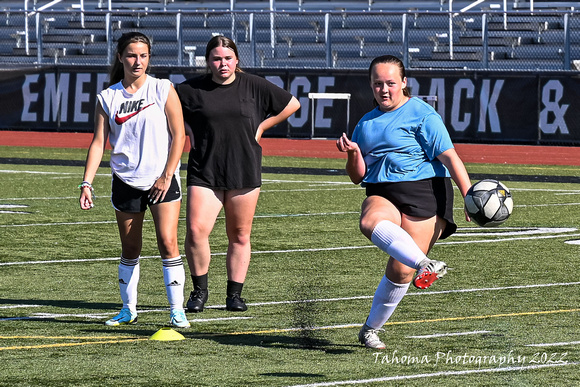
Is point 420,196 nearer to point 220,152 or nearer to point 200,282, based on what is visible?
point 220,152

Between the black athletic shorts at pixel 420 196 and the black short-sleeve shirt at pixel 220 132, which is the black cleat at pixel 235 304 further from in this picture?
the black athletic shorts at pixel 420 196

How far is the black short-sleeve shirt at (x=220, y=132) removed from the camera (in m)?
7.91

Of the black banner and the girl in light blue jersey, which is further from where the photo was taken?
the black banner

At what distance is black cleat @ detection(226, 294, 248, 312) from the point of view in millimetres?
8023

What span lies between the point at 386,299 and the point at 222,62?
2.24 m

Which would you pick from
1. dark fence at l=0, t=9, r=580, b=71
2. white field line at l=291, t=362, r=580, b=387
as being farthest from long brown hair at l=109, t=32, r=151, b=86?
dark fence at l=0, t=9, r=580, b=71

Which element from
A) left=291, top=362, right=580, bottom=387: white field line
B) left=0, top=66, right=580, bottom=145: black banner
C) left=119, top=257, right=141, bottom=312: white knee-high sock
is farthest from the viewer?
left=0, top=66, right=580, bottom=145: black banner

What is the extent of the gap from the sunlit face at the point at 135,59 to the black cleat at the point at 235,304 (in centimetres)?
180

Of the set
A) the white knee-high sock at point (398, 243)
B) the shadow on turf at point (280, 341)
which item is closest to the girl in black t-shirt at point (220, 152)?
the shadow on turf at point (280, 341)

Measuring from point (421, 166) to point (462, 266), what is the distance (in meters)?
3.75

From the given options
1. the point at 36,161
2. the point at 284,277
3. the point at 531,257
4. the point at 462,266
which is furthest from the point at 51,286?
the point at 36,161

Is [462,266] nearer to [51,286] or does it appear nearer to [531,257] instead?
[531,257]

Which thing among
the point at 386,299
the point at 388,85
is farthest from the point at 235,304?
the point at 388,85

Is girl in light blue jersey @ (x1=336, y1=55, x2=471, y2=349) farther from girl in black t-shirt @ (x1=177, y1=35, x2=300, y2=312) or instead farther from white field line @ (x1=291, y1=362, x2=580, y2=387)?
girl in black t-shirt @ (x1=177, y1=35, x2=300, y2=312)
